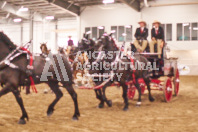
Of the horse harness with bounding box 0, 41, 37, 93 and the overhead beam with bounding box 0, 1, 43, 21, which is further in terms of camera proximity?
the overhead beam with bounding box 0, 1, 43, 21

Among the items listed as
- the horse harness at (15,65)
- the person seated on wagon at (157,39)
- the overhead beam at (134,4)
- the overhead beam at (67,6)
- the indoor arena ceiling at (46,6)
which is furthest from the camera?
the indoor arena ceiling at (46,6)

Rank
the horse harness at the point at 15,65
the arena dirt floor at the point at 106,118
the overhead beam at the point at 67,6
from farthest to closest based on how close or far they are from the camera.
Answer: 1. the overhead beam at the point at 67,6
2. the horse harness at the point at 15,65
3. the arena dirt floor at the point at 106,118

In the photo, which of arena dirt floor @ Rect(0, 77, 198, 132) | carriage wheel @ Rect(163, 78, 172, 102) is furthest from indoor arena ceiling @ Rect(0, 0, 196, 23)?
arena dirt floor @ Rect(0, 77, 198, 132)

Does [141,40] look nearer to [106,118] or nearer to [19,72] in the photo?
[106,118]

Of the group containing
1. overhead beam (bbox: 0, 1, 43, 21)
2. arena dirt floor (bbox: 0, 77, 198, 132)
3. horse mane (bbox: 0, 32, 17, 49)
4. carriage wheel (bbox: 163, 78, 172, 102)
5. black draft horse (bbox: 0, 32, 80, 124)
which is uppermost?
overhead beam (bbox: 0, 1, 43, 21)

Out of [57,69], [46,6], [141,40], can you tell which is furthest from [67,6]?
[57,69]

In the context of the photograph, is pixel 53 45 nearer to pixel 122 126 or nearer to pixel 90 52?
pixel 90 52

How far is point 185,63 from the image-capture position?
27.3 meters

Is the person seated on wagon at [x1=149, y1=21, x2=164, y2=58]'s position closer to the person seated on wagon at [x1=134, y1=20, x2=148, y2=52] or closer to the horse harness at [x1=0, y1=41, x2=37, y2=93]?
the person seated on wagon at [x1=134, y1=20, x2=148, y2=52]

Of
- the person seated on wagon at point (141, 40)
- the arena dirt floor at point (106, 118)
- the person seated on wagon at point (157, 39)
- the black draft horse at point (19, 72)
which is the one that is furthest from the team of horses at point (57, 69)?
the person seated on wagon at point (157, 39)

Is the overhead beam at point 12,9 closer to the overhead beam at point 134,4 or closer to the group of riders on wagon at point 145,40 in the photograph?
the overhead beam at point 134,4

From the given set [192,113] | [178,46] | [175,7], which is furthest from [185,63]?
[192,113]

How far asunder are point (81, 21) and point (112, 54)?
22442 millimetres

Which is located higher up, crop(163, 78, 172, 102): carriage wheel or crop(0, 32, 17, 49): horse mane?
crop(0, 32, 17, 49): horse mane
